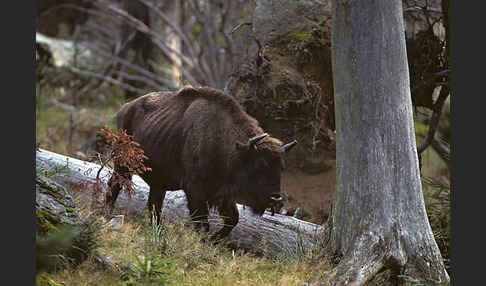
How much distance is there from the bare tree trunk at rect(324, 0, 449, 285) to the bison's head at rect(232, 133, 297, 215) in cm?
129

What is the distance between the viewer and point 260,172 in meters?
7.78

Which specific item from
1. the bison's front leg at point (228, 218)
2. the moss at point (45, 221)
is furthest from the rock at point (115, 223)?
the bison's front leg at point (228, 218)

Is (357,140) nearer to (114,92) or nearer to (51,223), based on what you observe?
(51,223)

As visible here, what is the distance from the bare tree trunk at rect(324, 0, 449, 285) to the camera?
646 centimetres

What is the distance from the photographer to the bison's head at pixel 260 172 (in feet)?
25.3

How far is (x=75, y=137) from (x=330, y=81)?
32.7 ft

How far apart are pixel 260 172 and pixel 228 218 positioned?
975mm

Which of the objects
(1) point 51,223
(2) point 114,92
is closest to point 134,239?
(1) point 51,223

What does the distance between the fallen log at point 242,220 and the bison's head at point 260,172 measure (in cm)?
43

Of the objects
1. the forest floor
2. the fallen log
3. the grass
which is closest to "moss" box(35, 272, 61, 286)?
the forest floor

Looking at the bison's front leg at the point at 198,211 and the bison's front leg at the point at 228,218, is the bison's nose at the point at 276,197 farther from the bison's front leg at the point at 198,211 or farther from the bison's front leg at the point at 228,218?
the bison's front leg at the point at 198,211

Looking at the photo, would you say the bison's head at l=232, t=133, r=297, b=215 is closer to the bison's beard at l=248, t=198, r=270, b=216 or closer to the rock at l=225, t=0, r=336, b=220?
the bison's beard at l=248, t=198, r=270, b=216

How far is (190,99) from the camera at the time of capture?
8.77 meters

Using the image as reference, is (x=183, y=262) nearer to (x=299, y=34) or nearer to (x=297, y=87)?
(x=297, y=87)
